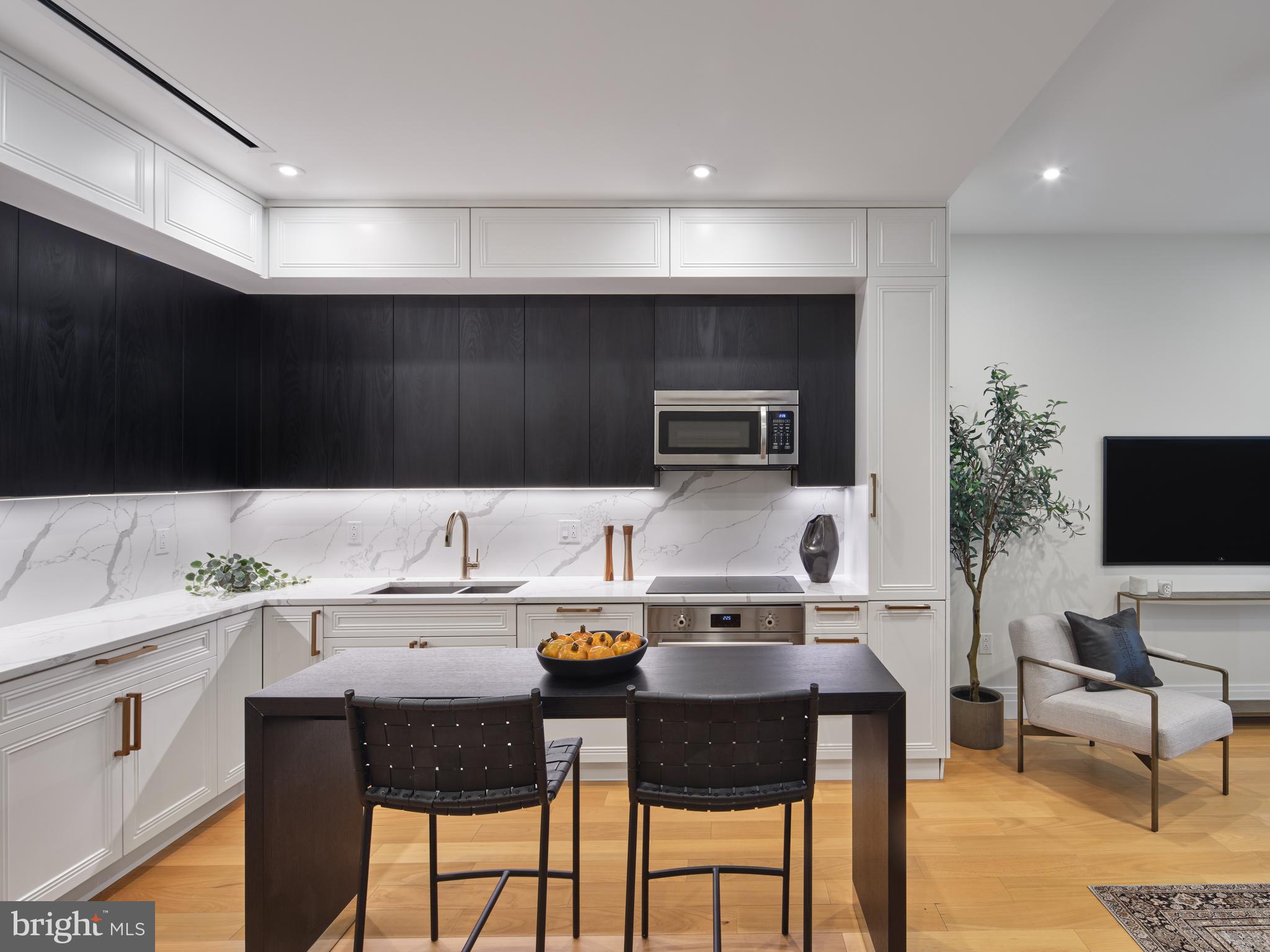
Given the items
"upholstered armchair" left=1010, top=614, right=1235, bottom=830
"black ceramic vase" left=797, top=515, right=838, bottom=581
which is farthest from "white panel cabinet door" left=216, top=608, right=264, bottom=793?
"upholstered armchair" left=1010, top=614, right=1235, bottom=830

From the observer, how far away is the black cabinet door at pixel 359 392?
3760 millimetres

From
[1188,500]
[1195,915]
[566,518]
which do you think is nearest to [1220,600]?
[1188,500]

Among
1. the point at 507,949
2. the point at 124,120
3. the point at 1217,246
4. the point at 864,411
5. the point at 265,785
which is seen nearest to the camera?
the point at 265,785

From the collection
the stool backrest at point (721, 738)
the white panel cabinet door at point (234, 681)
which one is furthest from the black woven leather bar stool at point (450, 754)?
the white panel cabinet door at point (234, 681)

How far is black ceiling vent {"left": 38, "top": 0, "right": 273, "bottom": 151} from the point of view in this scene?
80.7 inches

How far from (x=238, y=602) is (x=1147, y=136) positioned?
4587 mm

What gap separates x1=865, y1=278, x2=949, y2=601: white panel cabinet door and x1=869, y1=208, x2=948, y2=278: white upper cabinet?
0.06 m

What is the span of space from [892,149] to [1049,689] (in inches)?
105

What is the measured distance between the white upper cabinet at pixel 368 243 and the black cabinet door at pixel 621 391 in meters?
0.78

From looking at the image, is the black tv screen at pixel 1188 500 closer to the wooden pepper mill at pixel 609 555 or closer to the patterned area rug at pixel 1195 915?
the patterned area rug at pixel 1195 915

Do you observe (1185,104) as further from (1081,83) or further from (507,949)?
(507,949)

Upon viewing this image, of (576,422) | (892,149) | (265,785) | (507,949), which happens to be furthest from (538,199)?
(507,949)

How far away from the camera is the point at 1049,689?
3.52 m

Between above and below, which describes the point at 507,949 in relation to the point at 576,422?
below
